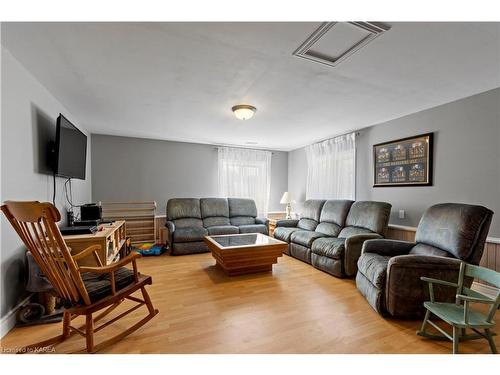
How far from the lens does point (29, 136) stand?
2045 millimetres

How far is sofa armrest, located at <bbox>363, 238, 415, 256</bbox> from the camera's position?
8.33ft

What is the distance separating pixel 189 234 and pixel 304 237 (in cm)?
203

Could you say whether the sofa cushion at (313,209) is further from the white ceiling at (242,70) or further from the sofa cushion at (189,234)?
the sofa cushion at (189,234)

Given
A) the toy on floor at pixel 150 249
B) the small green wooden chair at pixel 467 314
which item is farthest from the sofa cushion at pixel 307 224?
the toy on floor at pixel 150 249

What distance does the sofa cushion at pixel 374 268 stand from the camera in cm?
207

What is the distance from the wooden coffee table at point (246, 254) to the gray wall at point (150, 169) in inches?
84.1

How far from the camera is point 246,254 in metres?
2.96

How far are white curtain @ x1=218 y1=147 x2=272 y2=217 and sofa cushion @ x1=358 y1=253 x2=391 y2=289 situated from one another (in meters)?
3.32

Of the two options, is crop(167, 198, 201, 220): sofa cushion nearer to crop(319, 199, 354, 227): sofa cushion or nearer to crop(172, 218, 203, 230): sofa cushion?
crop(172, 218, 203, 230): sofa cushion

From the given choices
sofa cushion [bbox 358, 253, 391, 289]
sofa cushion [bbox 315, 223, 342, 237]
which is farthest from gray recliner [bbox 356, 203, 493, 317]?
sofa cushion [bbox 315, 223, 342, 237]

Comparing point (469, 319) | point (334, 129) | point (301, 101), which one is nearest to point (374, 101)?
point (301, 101)

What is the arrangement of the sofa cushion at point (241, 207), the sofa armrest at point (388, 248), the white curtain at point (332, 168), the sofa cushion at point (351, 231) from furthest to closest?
the sofa cushion at point (241, 207) < the white curtain at point (332, 168) < the sofa cushion at point (351, 231) < the sofa armrest at point (388, 248)
